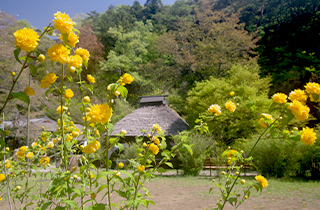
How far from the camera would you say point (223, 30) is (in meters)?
16.3

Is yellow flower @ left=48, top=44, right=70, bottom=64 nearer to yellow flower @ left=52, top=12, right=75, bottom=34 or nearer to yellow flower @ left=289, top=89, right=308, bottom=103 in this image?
yellow flower @ left=52, top=12, right=75, bottom=34

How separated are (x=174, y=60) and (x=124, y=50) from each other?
619 centimetres

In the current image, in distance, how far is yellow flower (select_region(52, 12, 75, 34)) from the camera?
808 mm

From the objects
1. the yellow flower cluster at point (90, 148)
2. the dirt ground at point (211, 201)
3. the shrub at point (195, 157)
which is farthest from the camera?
the shrub at point (195, 157)

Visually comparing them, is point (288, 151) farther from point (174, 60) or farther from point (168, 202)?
point (174, 60)

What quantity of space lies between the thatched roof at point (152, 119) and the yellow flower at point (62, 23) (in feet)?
33.3

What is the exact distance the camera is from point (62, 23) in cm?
82

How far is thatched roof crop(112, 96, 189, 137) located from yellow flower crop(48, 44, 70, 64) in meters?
10.1

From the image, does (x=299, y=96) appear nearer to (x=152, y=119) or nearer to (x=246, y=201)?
(x=246, y=201)

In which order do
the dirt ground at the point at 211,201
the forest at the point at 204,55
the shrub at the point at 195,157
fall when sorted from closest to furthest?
1. the dirt ground at the point at 211,201
2. the shrub at the point at 195,157
3. the forest at the point at 204,55

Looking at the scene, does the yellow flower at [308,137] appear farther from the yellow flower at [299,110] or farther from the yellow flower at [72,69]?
the yellow flower at [72,69]

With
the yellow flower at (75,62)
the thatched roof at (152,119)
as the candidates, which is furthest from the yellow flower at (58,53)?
the thatched roof at (152,119)

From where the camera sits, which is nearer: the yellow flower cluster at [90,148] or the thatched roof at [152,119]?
the yellow flower cluster at [90,148]

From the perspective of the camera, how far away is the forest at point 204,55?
424 inches
